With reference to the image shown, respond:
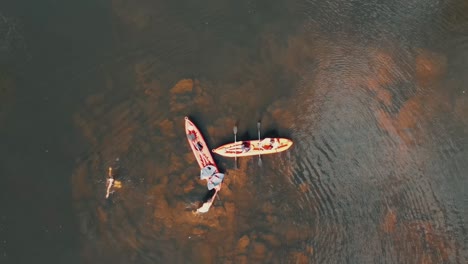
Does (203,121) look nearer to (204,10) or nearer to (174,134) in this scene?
(174,134)

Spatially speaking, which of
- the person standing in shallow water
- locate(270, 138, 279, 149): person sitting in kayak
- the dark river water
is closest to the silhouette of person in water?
the person standing in shallow water

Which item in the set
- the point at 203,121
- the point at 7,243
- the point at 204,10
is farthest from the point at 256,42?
the point at 7,243

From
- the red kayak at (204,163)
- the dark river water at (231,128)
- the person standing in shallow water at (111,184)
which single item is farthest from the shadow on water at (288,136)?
the red kayak at (204,163)

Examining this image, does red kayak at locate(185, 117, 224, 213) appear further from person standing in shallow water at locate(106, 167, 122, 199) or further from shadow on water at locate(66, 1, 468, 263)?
person standing in shallow water at locate(106, 167, 122, 199)

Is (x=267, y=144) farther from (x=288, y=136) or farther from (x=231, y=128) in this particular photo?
(x=231, y=128)

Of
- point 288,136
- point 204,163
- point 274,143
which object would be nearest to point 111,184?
point 204,163

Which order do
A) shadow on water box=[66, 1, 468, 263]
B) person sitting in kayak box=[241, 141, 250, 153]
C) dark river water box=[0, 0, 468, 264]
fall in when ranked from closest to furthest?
dark river water box=[0, 0, 468, 264], shadow on water box=[66, 1, 468, 263], person sitting in kayak box=[241, 141, 250, 153]
